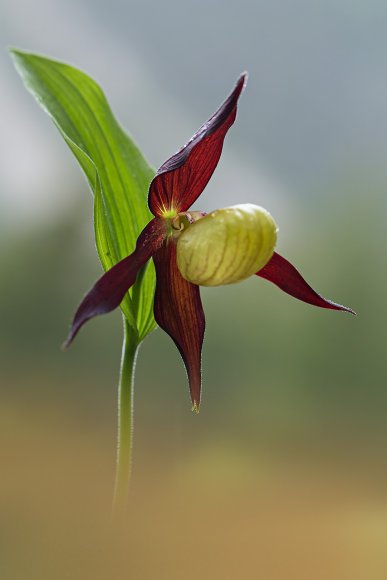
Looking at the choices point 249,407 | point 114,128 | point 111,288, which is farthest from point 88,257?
point 111,288

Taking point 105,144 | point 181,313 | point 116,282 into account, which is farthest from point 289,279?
point 105,144

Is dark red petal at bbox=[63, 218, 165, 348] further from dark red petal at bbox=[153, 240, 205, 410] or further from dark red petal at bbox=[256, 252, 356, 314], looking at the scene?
dark red petal at bbox=[256, 252, 356, 314]

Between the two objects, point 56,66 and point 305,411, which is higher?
point 56,66

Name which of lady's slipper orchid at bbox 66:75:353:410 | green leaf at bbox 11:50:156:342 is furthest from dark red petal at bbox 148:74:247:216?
green leaf at bbox 11:50:156:342

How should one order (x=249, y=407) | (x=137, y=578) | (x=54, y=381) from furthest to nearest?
(x=249, y=407) → (x=54, y=381) → (x=137, y=578)

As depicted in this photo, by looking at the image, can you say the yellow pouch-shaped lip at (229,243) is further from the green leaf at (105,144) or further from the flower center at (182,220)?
the green leaf at (105,144)

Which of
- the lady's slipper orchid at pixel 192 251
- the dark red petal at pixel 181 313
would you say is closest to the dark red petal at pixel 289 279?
the lady's slipper orchid at pixel 192 251

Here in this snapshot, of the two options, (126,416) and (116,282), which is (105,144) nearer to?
(116,282)

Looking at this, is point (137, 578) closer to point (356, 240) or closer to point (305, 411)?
point (305, 411)
